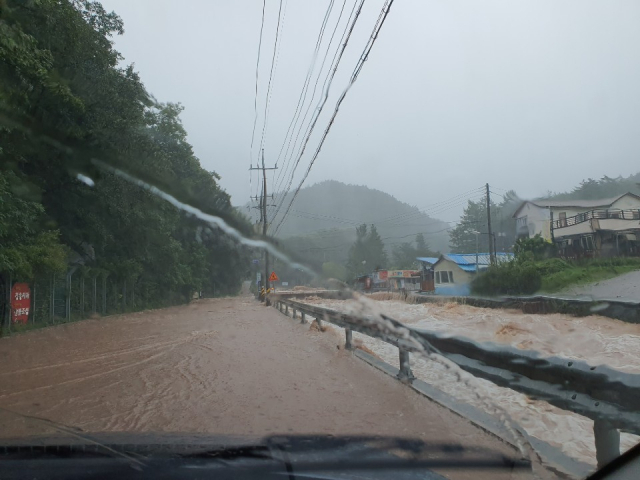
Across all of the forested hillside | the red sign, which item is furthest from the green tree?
the red sign

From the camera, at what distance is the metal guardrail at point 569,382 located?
3.55m

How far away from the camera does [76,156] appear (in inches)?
860

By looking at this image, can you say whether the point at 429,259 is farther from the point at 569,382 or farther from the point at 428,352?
the point at 569,382

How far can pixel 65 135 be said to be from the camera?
66.2 feet

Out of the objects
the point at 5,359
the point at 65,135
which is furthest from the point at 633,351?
the point at 65,135

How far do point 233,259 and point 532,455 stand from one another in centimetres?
4128

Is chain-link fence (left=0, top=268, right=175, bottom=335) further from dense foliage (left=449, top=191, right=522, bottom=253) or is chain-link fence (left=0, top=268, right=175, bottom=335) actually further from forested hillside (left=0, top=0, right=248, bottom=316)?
dense foliage (left=449, top=191, right=522, bottom=253)

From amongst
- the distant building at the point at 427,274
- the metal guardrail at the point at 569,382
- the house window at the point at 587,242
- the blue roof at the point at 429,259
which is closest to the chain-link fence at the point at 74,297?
the distant building at the point at 427,274

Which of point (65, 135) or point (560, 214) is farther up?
point (65, 135)

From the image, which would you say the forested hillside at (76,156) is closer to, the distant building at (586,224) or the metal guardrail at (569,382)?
the distant building at (586,224)

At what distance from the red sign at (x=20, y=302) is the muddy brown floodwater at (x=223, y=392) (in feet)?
17.2

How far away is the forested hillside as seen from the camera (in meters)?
15.5

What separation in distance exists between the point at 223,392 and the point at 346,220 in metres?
7.23

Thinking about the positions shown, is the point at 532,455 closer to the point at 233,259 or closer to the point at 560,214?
the point at 560,214
